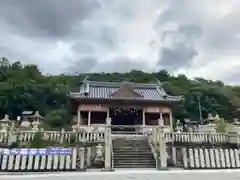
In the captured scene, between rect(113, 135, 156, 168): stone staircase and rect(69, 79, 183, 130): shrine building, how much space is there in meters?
6.72

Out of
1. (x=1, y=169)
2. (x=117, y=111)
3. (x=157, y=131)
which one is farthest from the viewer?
(x=117, y=111)

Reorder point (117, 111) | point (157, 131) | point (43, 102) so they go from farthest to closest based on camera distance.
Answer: point (43, 102) → point (117, 111) → point (157, 131)

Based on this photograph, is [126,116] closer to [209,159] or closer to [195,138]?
[195,138]

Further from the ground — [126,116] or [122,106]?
[122,106]

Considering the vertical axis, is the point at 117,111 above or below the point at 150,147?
above

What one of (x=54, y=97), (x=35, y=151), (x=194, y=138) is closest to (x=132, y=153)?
(x=194, y=138)

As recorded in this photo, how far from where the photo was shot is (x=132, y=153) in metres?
11.0

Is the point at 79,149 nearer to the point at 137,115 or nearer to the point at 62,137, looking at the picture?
the point at 62,137

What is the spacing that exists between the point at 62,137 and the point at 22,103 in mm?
24999

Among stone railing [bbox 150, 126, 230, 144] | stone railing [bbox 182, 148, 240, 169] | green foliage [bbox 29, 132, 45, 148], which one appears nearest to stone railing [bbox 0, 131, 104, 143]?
green foliage [bbox 29, 132, 45, 148]

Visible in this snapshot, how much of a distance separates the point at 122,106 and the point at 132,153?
9.20 meters

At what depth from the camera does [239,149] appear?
37.2ft

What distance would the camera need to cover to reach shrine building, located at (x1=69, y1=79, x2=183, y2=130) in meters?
19.7

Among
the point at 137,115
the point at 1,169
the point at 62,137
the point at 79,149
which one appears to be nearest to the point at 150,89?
the point at 137,115
